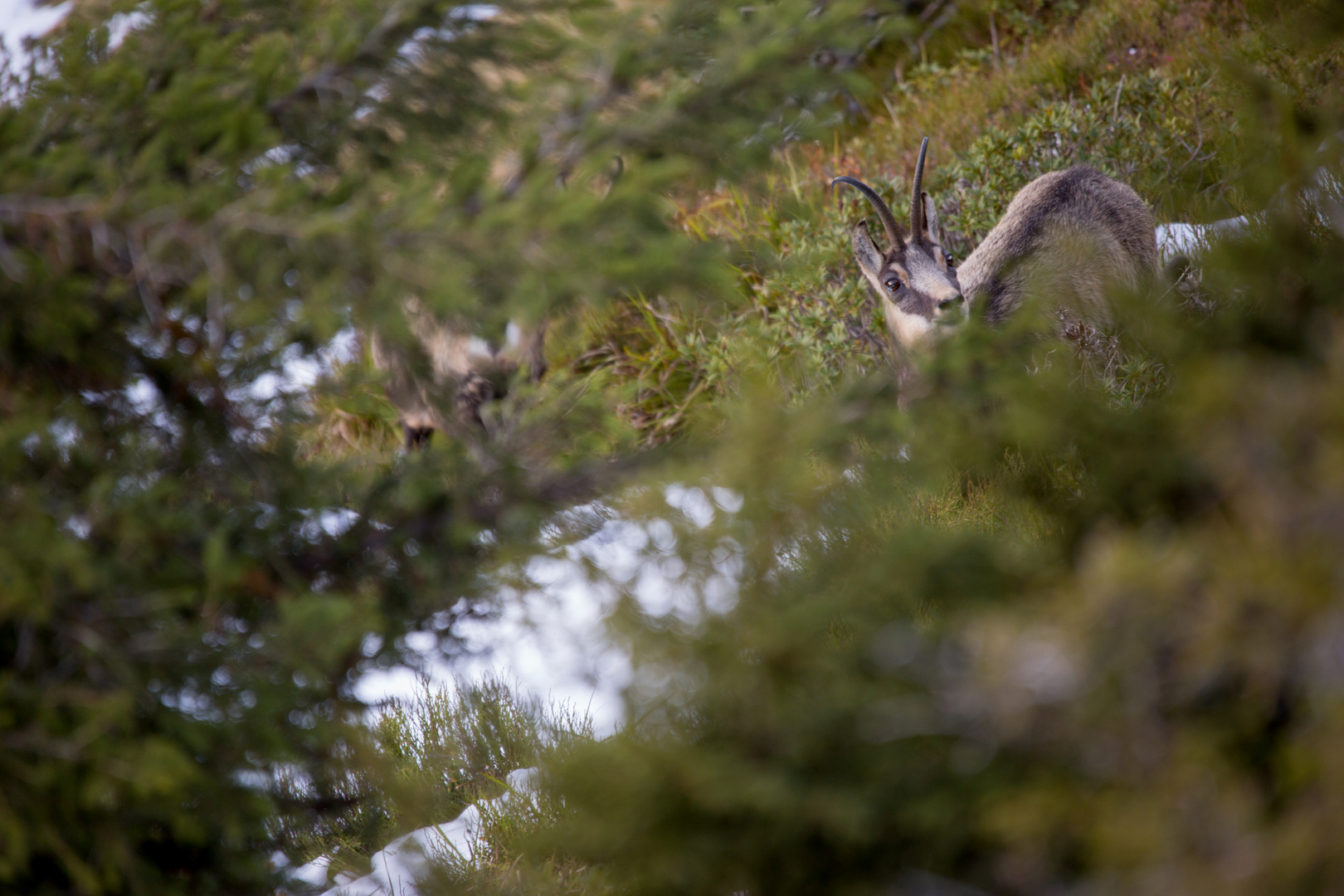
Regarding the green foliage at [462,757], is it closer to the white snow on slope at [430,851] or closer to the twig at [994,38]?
the white snow on slope at [430,851]

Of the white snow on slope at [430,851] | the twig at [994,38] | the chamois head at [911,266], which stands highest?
the twig at [994,38]

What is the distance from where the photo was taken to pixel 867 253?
15.9 ft

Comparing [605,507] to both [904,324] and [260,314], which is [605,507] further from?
[904,324]

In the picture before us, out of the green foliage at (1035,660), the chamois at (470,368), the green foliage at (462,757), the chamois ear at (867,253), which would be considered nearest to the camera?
the green foliage at (1035,660)

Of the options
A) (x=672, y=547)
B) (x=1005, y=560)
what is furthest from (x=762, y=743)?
(x=1005, y=560)

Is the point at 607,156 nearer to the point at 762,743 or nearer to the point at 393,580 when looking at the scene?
the point at 393,580

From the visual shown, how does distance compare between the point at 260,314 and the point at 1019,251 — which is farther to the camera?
the point at 1019,251

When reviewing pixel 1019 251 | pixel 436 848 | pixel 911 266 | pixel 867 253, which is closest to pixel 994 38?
pixel 1019 251

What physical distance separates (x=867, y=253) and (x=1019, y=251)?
37.9 inches

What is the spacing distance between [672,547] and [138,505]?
37.9 inches

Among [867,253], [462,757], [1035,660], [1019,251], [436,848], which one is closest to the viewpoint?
[1035,660]

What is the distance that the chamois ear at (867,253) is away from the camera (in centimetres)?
479

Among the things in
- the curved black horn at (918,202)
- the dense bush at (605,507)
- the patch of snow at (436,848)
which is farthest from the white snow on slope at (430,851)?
the curved black horn at (918,202)

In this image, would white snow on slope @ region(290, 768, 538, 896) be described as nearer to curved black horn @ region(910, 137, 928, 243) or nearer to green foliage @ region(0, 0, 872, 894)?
green foliage @ region(0, 0, 872, 894)
